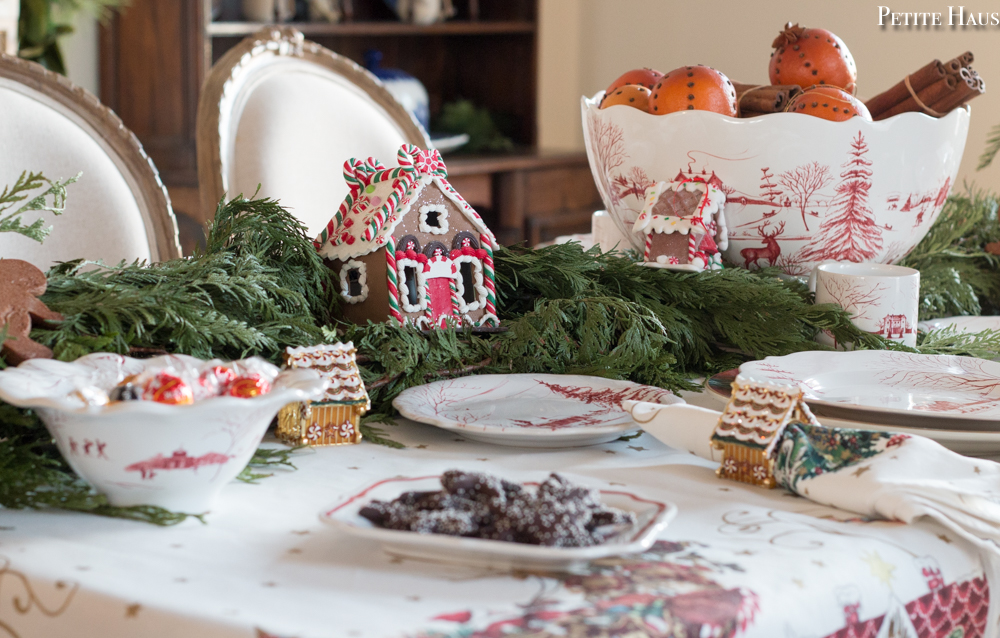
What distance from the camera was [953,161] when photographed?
105 cm

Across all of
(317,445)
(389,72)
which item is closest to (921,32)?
(389,72)

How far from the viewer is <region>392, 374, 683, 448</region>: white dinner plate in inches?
26.6

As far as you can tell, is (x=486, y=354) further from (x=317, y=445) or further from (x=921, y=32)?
(x=921, y=32)

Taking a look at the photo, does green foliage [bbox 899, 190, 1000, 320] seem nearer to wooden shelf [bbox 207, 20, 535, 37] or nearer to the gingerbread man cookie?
the gingerbread man cookie

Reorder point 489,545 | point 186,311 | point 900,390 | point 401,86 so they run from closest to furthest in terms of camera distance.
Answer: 1. point 489,545
2. point 186,311
3. point 900,390
4. point 401,86

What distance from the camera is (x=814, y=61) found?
107 cm

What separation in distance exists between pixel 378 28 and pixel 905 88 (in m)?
2.10

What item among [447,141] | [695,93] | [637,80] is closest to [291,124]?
[637,80]

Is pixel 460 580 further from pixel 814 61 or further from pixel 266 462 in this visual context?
pixel 814 61

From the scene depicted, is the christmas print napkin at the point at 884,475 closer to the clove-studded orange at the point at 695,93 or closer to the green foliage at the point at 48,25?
the clove-studded orange at the point at 695,93

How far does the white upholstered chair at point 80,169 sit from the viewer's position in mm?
1192

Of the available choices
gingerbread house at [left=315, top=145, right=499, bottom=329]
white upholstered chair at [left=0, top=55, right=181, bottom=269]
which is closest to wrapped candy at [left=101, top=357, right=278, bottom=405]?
gingerbread house at [left=315, top=145, right=499, bottom=329]

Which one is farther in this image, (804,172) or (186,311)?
(804,172)

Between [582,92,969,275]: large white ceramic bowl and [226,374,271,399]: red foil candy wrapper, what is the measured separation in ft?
1.86
